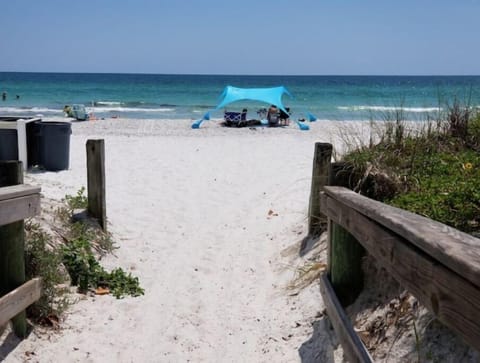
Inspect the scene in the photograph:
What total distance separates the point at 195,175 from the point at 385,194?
5864mm

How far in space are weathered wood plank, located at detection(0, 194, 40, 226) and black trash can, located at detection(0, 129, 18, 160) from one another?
18.7 feet

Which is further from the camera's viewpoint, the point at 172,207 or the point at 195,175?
the point at 195,175

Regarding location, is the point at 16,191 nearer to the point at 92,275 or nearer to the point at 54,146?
the point at 92,275

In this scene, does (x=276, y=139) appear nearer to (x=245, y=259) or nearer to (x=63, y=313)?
(x=245, y=259)

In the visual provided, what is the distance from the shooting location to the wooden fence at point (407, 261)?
4.80 ft

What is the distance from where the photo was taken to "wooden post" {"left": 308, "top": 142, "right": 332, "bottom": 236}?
18.0 feet

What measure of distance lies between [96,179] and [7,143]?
3.63 meters

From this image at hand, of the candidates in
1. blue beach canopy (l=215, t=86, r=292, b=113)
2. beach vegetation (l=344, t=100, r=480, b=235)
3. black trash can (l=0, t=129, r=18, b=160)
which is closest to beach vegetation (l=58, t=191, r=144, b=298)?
beach vegetation (l=344, t=100, r=480, b=235)

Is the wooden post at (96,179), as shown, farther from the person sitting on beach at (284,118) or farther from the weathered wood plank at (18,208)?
the person sitting on beach at (284,118)

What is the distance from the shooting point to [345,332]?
2.84 metres

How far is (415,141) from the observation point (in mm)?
5531

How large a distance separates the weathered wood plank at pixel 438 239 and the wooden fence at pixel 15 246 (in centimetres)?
203

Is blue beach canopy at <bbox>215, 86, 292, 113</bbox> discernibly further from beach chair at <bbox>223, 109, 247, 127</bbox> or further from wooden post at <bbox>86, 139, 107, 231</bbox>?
wooden post at <bbox>86, 139, 107, 231</bbox>

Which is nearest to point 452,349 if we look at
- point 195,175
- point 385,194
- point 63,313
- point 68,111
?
point 385,194
